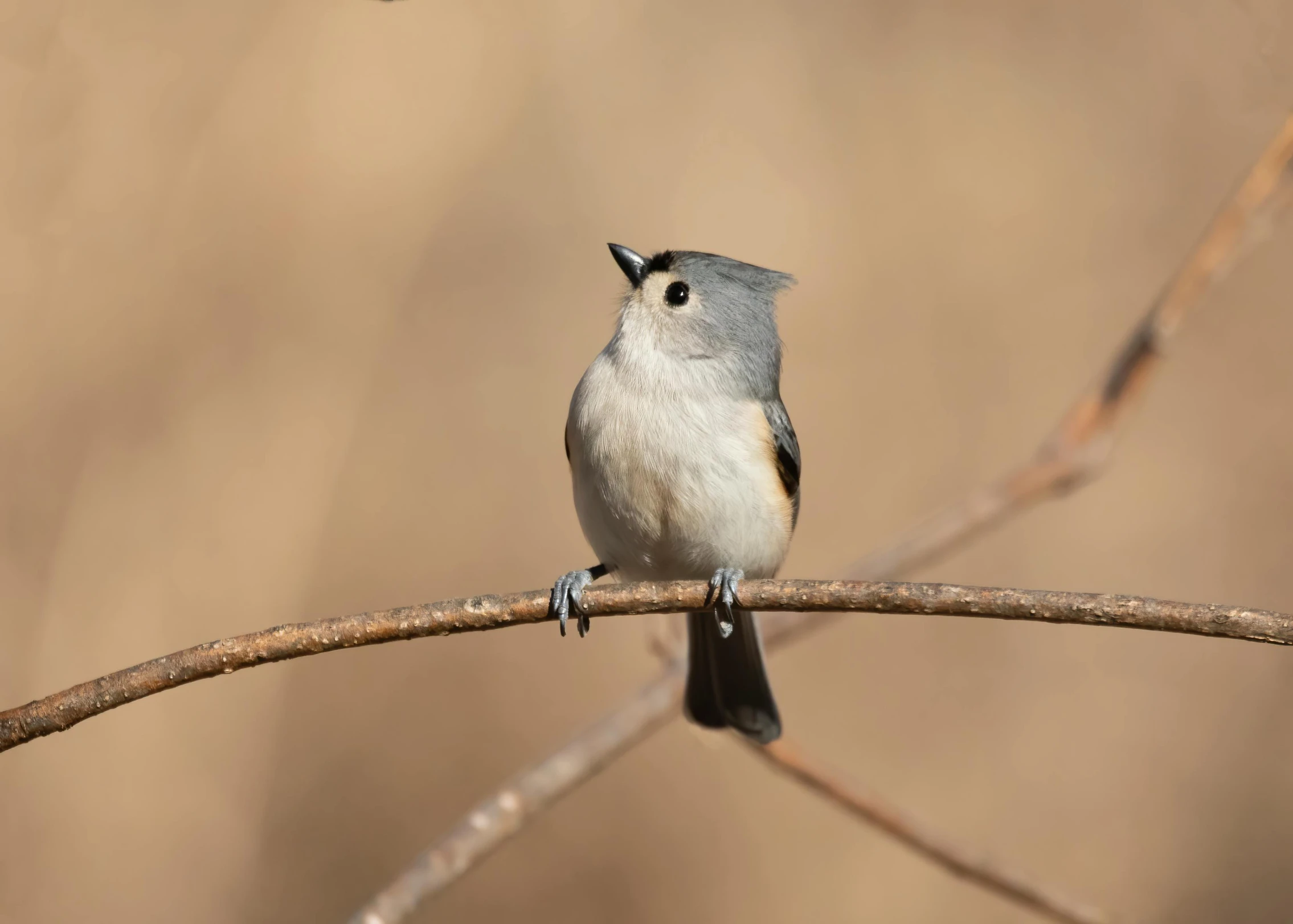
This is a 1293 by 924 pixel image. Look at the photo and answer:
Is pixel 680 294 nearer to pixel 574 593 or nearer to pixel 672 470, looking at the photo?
pixel 672 470

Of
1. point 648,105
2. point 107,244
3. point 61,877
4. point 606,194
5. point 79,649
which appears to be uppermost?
point 648,105

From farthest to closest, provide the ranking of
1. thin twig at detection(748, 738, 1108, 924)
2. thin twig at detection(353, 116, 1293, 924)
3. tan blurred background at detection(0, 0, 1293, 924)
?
tan blurred background at detection(0, 0, 1293, 924) → thin twig at detection(353, 116, 1293, 924) → thin twig at detection(748, 738, 1108, 924)

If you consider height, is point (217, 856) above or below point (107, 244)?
below

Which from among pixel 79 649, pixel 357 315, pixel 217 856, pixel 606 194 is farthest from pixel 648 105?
pixel 217 856

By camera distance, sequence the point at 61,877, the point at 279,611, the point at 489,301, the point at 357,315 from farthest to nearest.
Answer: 1. the point at 489,301
2. the point at 357,315
3. the point at 279,611
4. the point at 61,877

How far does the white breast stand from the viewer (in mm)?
2479

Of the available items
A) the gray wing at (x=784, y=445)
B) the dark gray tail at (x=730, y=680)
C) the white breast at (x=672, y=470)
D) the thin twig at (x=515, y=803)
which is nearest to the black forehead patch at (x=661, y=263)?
the white breast at (x=672, y=470)

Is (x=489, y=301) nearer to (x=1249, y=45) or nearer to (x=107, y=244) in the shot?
(x=107, y=244)

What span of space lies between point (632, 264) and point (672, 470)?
589 millimetres

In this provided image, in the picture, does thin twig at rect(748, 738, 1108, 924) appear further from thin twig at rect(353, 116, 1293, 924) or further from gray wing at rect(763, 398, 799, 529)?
gray wing at rect(763, 398, 799, 529)

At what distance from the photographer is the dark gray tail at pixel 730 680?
2830mm

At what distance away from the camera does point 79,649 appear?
3289 mm

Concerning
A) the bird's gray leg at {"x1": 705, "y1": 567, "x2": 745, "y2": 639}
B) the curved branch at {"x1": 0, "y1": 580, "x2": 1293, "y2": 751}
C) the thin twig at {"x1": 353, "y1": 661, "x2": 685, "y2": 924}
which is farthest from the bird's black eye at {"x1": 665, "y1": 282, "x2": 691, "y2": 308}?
the curved branch at {"x1": 0, "y1": 580, "x2": 1293, "y2": 751}

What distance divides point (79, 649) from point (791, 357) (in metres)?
2.53
